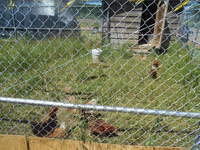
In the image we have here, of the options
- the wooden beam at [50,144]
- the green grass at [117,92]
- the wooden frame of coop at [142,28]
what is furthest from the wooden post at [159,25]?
the wooden beam at [50,144]

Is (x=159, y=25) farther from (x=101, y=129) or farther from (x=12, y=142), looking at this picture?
(x=12, y=142)

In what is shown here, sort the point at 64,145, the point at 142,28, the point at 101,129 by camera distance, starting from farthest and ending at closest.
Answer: the point at 142,28 → the point at 101,129 → the point at 64,145

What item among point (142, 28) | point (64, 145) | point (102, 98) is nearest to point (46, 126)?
point (64, 145)

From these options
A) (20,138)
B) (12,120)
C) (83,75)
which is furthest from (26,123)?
(83,75)

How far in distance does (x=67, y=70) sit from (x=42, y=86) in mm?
783

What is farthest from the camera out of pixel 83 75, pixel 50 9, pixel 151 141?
pixel 50 9

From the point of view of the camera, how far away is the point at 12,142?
1.33 m

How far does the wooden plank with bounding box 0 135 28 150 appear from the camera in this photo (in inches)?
51.7

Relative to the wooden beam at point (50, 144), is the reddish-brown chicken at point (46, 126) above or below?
below

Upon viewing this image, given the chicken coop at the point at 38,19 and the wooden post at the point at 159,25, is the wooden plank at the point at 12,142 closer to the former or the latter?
the chicken coop at the point at 38,19

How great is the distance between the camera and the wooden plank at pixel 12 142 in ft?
4.31

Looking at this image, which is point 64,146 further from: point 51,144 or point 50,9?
point 50,9

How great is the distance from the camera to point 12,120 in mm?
2010

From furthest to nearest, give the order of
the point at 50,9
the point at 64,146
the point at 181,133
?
the point at 50,9 < the point at 181,133 < the point at 64,146
